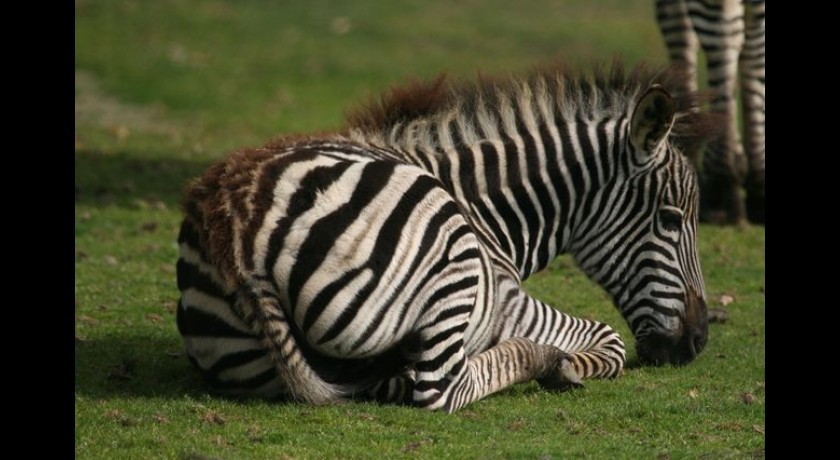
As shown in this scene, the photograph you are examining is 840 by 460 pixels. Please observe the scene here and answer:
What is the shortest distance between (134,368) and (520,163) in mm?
2895

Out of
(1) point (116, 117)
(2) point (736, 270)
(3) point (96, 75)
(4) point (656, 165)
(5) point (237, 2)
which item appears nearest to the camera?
(4) point (656, 165)

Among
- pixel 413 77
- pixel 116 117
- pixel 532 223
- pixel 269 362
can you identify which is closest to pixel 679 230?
pixel 532 223

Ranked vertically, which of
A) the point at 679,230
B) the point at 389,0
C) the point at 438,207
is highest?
the point at 438,207

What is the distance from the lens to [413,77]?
27.5ft

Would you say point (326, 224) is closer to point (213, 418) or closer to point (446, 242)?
point (446, 242)

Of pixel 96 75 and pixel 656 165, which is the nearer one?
pixel 656 165

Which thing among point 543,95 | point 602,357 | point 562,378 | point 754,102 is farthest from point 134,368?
point 754,102

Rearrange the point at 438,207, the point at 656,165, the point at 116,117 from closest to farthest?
the point at 438,207 < the point at 656,165 < the point at 116,117

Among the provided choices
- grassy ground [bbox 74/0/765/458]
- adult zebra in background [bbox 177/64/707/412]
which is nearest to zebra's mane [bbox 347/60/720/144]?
adult zebra in background [bbox 177/64/707/412]

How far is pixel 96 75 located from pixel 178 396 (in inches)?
646

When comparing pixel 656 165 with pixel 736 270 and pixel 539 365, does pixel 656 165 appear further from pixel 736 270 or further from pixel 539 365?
pixel 736 270

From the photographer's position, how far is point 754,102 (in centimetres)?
1426

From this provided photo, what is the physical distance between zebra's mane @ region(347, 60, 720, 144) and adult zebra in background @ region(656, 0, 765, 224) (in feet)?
17.6

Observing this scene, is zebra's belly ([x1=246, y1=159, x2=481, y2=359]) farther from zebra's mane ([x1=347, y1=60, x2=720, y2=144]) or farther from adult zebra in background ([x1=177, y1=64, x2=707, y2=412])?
zebra's mane ([x1=347, y1=60, x2=720, y2=144])
